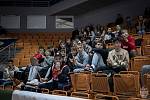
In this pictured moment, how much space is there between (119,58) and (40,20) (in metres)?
16.9

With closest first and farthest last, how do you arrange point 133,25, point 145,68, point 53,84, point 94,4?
1. point 145,68
2. point 53,84
3. point 133,25
4. point 94,4

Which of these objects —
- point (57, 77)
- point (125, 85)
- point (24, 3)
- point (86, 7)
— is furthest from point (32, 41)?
point (125, 85)

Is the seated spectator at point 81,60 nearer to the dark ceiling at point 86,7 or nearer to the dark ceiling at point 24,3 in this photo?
the dark ceiling at point 86,7

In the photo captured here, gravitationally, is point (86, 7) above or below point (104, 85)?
above

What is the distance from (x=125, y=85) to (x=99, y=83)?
0.79 m

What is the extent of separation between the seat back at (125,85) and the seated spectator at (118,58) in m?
0.88

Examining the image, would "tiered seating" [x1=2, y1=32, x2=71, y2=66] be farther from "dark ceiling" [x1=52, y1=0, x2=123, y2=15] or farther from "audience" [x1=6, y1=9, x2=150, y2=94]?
"audience" [x1=6, y1=9, x2=150, y2=94]

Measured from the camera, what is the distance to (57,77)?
30.9 feet

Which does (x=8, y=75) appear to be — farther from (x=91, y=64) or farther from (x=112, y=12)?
(x=112, y=12)

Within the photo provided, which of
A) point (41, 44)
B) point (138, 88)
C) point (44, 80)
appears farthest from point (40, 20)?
point (138, 88)

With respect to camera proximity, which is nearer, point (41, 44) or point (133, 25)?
point (133, 25)

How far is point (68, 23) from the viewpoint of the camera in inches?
955

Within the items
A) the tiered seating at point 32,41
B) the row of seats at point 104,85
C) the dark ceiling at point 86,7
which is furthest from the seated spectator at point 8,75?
the dark ceiling at point 86,7

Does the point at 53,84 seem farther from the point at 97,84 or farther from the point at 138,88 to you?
the point at 138,88
